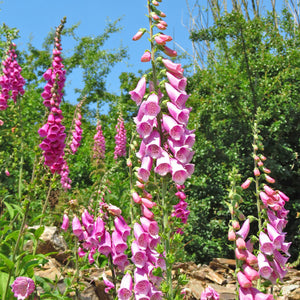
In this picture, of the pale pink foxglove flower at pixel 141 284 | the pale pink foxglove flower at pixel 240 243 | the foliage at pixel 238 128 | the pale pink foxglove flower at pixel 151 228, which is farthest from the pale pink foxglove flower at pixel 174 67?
the foliage at pixel 238 128

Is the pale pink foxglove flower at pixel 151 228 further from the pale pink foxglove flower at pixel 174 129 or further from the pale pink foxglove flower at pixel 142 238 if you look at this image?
the pale pink foxglove flower at pixel 174 129

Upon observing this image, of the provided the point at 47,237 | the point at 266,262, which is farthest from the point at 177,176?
the point at 47,237

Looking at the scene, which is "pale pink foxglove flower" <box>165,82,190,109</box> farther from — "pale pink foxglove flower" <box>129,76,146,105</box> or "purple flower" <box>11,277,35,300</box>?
"purple flower" <box>11,277,35,300</box>

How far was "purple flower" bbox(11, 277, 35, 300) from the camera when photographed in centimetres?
192

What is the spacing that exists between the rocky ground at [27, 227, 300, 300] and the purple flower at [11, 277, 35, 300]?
1071 mm

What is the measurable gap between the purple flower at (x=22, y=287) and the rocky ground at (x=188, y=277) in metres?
1.07

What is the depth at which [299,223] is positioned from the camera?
249 inches

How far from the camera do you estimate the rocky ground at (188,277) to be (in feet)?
10.6

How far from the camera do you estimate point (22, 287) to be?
1948 millimetres

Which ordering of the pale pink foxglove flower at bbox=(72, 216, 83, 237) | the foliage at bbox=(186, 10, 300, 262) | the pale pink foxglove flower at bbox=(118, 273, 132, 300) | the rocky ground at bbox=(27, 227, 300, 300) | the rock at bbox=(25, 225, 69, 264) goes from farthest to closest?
the foliage at bbox=(186, 10, 300, 262), the rock at bbox=(25, 225, 69, 264), the rocky ground at bbox=(27, 227, 300, 300), the pale pink foxglove flower at bbox=(72, 216, 83, 237), the pale pink foxglove flower at bbox=(118, 273, 132, 300)


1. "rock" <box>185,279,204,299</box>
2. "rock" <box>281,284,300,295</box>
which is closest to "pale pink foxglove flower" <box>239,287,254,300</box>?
"rock" <box>185,279,204,299</box>

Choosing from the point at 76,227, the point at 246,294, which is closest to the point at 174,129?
the point at 246,294

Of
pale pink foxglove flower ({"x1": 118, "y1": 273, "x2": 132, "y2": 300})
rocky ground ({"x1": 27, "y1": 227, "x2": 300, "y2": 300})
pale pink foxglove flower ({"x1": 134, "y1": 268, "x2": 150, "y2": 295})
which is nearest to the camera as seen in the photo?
pale pink foxglove flower ({"x1": 134, "y1": 268, "x2": 150, "y2": 295})

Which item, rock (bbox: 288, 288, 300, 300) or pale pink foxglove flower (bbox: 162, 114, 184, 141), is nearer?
pale pink foxglove flower (bbox: 162, 114, 184, 141)
